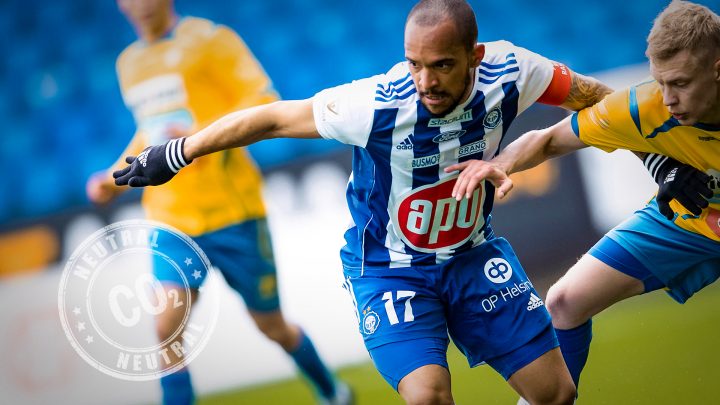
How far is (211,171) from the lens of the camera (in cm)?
549

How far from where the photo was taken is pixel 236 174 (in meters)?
5.66

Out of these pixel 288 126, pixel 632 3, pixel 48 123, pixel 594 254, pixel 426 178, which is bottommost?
pixel 594 254

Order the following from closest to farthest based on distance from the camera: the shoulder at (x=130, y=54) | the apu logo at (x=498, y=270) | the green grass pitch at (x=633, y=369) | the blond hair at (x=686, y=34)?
the blond hair at (x=686, y=34), the apu logo at (x=498, y=270), the green grass pitch at (x=633, y=369), the shoulder at (x=130, y=54)

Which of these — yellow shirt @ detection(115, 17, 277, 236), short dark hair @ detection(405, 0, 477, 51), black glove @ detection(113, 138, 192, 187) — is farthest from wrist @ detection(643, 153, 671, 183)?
yellow shirt @ detection(115, 17, 277, 236)

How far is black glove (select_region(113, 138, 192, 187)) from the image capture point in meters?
3.34

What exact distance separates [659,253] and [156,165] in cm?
206

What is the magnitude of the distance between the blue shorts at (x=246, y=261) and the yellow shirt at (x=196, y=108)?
7 centimetres

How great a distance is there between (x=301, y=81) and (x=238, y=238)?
1486 millimetres

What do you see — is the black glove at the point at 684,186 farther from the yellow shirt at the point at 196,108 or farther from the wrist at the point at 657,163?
the yellow shirt at the point at 196,108

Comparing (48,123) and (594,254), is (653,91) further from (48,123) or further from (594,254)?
(48,123)

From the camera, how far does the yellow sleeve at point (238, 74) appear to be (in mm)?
5582

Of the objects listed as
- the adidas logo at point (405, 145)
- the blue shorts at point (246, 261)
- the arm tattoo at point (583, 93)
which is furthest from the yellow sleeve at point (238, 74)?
the arm tattoo at point (583, 93)

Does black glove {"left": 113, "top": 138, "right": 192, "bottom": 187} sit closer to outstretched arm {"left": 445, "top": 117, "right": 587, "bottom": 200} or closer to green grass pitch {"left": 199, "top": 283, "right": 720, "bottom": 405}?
outstretched arm {"left": 445, "top": 117, "right": 587, "bottom": 200}

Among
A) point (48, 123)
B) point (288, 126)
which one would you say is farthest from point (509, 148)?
point (48, 123)
